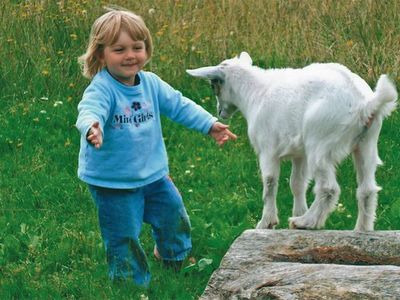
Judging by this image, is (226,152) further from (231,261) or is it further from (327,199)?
(231,261)

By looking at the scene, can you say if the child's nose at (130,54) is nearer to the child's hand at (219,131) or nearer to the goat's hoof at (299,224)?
the child's hand at (219,131)

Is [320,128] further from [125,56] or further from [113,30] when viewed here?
Result: [113,30]

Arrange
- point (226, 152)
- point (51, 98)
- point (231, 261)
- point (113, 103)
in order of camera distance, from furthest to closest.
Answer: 1. point (51, 98)
2. point (226, 152)
3. point (113, 103)
4. point (231, 261)

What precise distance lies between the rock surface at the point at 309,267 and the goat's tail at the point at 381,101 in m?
0.73

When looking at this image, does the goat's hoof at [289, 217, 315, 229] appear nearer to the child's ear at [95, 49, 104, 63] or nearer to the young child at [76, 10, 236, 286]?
the young child at [76, 10, 236, 286]

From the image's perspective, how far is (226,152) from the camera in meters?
8.55

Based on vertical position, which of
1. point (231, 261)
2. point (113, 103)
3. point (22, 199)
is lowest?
point (22, 199)

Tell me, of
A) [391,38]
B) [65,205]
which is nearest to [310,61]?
[391,38]

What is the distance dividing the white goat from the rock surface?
0.51m

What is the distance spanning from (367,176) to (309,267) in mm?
1502

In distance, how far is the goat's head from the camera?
700 cm

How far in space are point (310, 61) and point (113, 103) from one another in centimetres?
460

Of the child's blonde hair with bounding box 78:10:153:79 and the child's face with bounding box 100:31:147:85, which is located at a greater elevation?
the child's blonde hair with bounding box 78:10:153:79

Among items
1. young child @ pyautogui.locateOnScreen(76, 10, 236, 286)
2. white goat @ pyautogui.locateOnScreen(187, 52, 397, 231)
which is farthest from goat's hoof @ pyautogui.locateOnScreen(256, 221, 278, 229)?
young child @ pyautogui.locateOnScreen(76, 10, 236, 286)
